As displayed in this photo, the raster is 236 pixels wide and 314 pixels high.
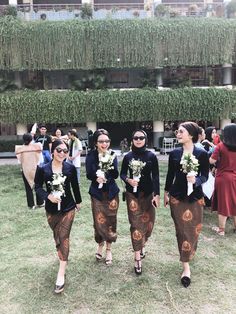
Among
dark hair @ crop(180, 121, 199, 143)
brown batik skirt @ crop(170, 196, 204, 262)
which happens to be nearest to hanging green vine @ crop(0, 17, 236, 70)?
dark hair @ crop(180, 121, 199, 143)

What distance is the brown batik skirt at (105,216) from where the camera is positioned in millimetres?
4562

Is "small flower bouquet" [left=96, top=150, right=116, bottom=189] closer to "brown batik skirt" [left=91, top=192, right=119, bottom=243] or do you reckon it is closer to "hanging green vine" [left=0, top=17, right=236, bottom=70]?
"brown batik skirt" [left=91, top=192, right=119, bottom=243]

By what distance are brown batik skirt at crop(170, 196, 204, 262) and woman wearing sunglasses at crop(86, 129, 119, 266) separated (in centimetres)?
87

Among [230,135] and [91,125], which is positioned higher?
[230,135]

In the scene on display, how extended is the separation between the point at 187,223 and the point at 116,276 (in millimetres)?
1192

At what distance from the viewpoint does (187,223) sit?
4199mm

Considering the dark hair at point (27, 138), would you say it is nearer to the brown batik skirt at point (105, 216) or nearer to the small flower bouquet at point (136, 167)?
the brown batik skirt at point (105, 216)

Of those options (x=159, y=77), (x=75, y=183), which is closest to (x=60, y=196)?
(x=75, y=183)

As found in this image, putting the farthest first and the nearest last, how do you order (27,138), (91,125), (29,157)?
(91,125) → (29,157) → (27,138)

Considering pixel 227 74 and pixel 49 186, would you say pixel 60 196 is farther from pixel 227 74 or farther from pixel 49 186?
pixel 227 74

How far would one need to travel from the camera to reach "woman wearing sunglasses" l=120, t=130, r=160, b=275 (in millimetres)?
4426

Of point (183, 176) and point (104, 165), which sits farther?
point (104, 165)

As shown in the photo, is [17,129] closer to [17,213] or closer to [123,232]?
[17,213]

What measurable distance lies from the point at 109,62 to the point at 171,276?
16.2 m
